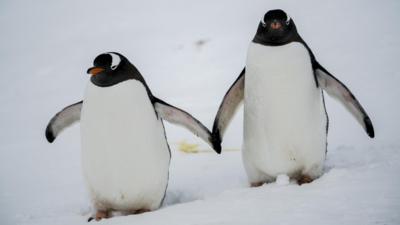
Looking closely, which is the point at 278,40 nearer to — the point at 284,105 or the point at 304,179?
the point at 284,105

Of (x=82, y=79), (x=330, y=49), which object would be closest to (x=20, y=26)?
(x=82, y=79)

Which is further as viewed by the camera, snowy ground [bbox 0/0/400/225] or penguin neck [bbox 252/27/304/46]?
penguin neck [bbox 252/27/304/46]

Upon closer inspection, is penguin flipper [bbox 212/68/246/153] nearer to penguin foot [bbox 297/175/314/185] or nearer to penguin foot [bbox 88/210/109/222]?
penguin foot [bbox 297/175/314/185]

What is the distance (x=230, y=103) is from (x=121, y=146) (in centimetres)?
73

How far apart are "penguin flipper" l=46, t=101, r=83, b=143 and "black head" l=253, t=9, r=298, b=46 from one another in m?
1.13

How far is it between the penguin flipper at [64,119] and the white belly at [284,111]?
3.30 ft

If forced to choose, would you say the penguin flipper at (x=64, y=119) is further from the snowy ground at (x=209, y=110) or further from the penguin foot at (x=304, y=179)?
the penguin foot at (x=304, y=179)

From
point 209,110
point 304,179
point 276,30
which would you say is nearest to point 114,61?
point 276,30

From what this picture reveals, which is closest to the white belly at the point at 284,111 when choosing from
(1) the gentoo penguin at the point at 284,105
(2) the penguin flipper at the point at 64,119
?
(1) the gentoo penguin at the point at 284,105

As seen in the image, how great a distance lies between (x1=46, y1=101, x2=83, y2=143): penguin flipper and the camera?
Result: 271 cm

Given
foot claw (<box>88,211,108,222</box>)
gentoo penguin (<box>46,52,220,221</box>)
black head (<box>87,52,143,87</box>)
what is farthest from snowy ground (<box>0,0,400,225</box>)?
black head (<box>87,52,143,87</box>)

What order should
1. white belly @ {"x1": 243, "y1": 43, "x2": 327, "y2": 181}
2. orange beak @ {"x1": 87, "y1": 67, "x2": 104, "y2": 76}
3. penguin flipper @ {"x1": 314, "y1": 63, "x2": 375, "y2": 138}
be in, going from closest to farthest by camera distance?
orange beak @ {"x1": 87, "y1": 67, "x2": 104, "y2": 76} → white belly @ {"x1": 243, "y1": 43, "x2": 327, "y2": 181} → penguin flipper @ {"x1": 314, "y1": 63, "x2": 375, "y2": 138}

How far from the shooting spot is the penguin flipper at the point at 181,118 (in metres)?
2.48

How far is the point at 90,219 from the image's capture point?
238 cm
